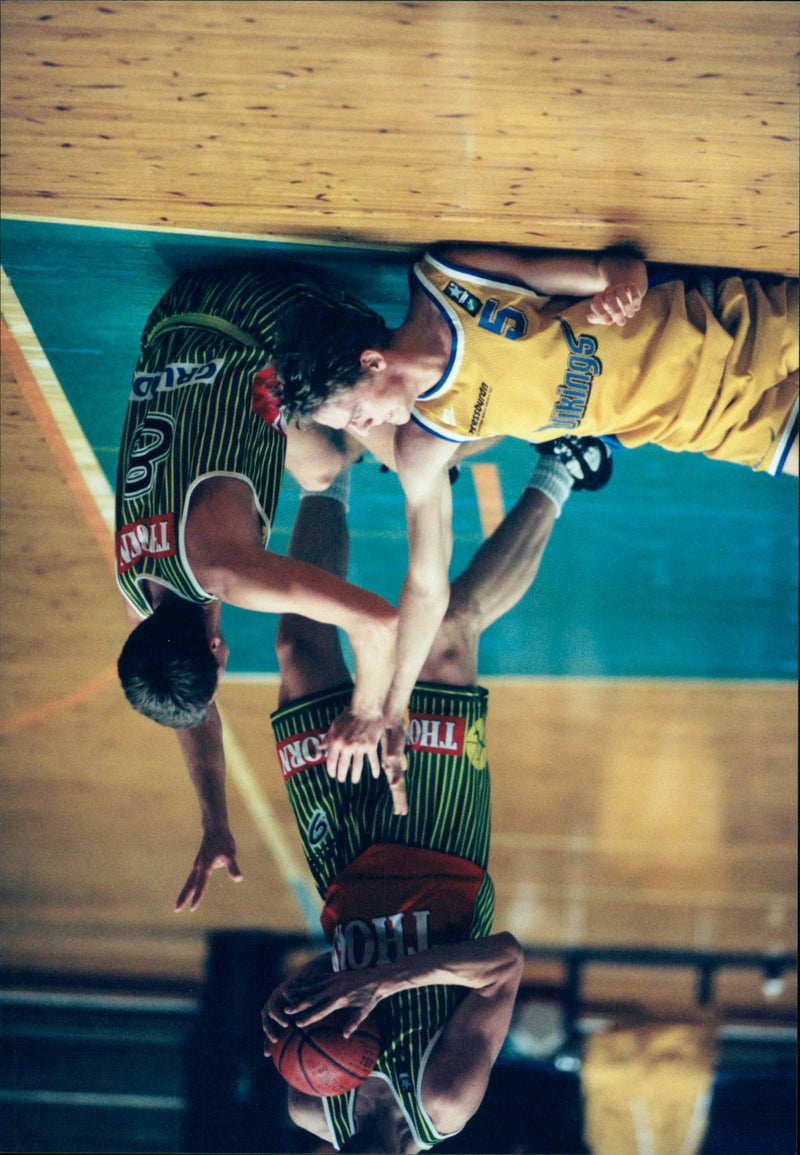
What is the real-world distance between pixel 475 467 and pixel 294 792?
91 centimetres

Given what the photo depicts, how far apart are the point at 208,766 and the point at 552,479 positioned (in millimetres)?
1125

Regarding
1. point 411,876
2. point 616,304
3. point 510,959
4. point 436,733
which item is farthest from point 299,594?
point 510,959

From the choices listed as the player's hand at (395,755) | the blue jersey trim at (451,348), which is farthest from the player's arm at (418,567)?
the blue jersey trim at (451,348)

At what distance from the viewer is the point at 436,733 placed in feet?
7.48

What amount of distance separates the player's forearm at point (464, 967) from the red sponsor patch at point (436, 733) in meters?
0.45

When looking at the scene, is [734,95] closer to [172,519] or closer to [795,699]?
[172,519]

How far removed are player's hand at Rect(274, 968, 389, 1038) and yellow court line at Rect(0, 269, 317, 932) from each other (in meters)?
0.15

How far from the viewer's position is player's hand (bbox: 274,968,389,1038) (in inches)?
84.0

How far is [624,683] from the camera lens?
2590 millimetres

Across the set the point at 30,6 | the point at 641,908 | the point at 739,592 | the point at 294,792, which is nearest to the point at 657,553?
the point at 739,592

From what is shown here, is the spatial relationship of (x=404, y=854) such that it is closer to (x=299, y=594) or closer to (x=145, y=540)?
(x=299, y=594)

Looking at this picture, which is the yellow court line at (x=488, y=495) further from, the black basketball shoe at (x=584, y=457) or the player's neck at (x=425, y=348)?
the player's neck at (x=425, y=348)

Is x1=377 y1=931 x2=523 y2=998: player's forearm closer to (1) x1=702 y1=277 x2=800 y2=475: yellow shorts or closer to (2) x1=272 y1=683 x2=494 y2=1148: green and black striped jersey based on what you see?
(2) x1=272 y1=683 x2=494 y2=1148: green and black striped jersey

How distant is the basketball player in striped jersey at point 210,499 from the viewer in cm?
191
